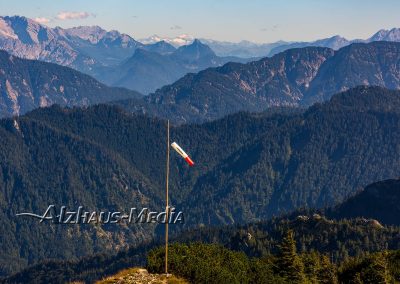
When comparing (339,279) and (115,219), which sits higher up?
(115,219)

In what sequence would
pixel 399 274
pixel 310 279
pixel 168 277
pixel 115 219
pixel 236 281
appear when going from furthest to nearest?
1. pixel 115 219
2. pixel 399 274
3. pixel 310 279
4. pixel 236 281
5. pixel 168 277

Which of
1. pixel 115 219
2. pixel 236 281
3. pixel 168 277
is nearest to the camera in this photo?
pixel 168 277

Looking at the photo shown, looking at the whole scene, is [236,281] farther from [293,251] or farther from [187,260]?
[293,251]

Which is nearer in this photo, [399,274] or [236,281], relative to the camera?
[236,281]

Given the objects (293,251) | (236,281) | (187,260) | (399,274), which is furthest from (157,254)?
(399,274)

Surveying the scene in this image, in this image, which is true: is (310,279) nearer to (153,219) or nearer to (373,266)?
Result: (373,266)

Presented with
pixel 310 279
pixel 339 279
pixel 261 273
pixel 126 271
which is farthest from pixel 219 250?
pixel 339 279
